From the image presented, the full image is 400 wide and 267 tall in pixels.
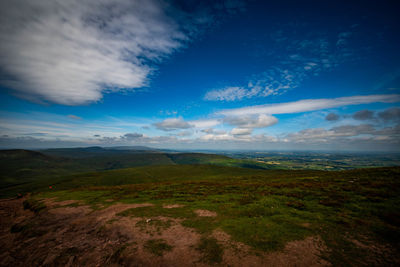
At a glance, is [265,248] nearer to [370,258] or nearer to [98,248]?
[370,258]

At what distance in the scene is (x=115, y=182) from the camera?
109 metres

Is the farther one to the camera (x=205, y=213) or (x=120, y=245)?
(x=205, y=213)

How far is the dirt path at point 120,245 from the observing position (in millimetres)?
10672

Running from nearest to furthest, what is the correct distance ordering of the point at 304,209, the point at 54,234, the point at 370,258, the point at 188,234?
the point at 370,258
the point at 188,234
the point at 54,234
the point at 304,209

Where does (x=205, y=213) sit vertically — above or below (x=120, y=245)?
above

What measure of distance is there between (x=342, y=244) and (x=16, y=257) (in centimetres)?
2712

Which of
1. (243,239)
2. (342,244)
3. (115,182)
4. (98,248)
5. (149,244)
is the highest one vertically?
(342,244)

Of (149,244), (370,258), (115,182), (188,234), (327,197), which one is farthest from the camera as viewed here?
(115,182)

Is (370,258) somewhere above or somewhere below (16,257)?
above

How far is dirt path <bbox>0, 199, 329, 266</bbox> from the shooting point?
35.0ft

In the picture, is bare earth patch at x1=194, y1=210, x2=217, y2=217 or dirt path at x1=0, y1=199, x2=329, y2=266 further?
Answer: bare earth patch at x1=194, y1=210, x2=217, y2=217

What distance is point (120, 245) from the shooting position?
535 inches

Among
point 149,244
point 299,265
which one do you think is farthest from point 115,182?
point 299,265

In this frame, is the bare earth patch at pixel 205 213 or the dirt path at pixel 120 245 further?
the bare earth patch at pixel 205 213
